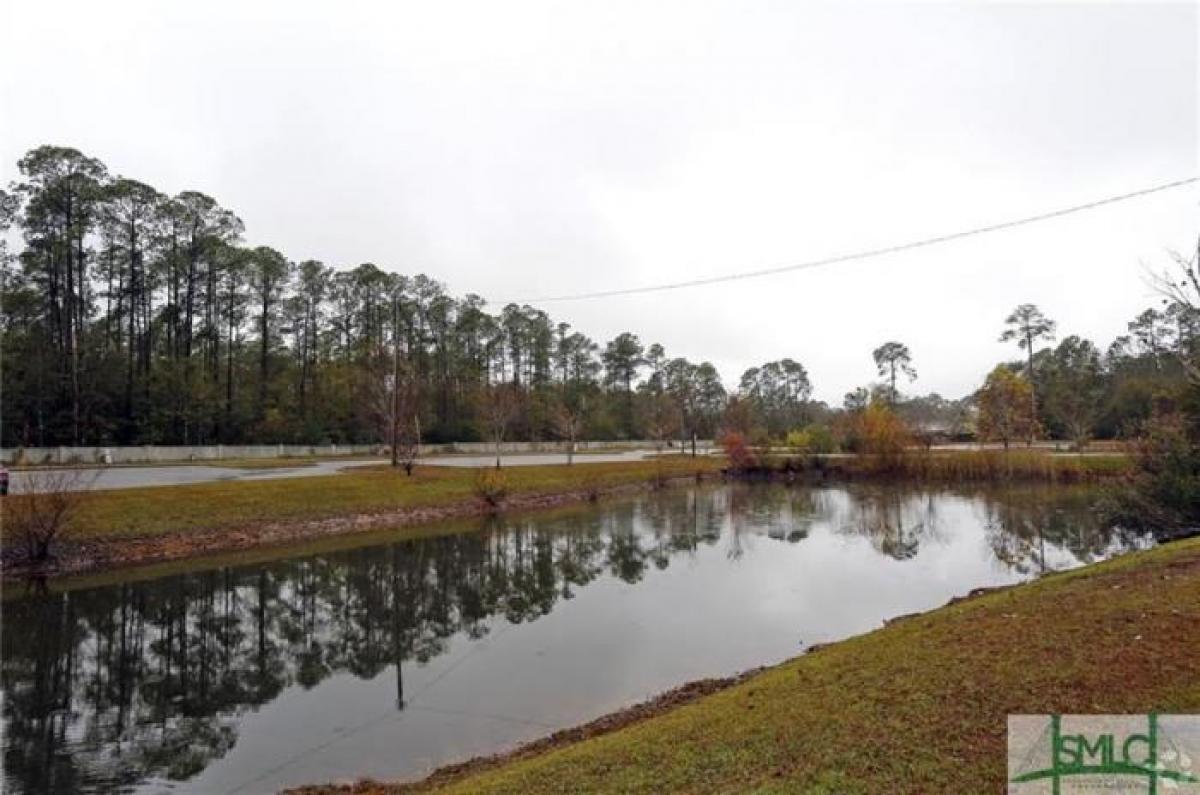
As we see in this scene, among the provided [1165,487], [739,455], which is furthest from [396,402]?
[1165,487]

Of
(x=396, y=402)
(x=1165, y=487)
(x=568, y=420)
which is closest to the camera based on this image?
(x=1165, y=487)

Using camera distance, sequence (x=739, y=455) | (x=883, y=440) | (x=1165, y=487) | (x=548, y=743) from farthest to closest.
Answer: (x=739, y=455) < (x=883, y=440) < (x=1165, y=487) < (x=548, y=743)

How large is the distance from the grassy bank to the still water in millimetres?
17115

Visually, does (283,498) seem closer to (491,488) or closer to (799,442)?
(491,488)

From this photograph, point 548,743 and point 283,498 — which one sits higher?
point 283,498

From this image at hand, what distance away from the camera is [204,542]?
66.6 feet

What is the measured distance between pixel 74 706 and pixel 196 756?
3001 mm

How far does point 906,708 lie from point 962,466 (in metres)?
42.8

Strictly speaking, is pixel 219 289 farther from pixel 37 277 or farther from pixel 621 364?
pixel 621 364

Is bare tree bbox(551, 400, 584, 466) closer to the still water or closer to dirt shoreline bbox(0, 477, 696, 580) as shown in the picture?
dirt shoreline bbox(0, 477, 696, 580)

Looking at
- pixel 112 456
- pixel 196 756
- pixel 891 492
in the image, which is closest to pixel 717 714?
pixel 196 756

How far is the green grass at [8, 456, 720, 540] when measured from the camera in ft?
64.4

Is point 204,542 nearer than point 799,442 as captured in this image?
Yes

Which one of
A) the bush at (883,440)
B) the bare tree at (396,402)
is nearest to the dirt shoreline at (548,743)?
the bare tree at (396,402)
